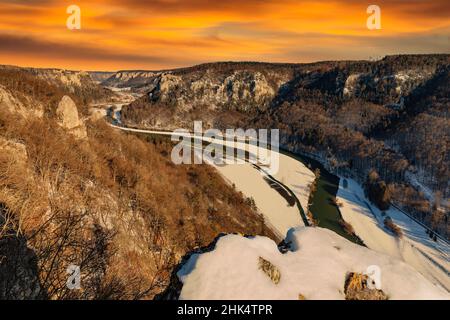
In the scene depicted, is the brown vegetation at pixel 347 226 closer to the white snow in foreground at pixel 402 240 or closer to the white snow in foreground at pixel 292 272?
the white snow in foreground at pixel 402 240

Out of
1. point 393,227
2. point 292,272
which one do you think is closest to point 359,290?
point 292,272

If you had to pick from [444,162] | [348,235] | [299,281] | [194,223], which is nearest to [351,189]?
[348,235]

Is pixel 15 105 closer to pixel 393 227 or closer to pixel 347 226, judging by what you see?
pixel 347 226

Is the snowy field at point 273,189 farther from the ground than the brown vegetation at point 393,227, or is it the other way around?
the snowy field at point 273,189

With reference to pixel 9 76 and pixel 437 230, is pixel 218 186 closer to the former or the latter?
pixel 9 76

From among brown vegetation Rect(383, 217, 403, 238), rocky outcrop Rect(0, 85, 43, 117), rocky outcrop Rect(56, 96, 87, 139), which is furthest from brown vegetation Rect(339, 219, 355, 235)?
rocky outcrop Rect(0, 85, 43, 117)

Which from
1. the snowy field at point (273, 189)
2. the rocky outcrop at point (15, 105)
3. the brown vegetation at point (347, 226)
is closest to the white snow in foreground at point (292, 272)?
the rocky outcrop at point (15, 105)

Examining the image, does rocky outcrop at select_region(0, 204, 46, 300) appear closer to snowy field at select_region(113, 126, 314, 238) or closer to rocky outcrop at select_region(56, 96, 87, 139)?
rocky outcrop at select_region(56, 96, 87, 139)
